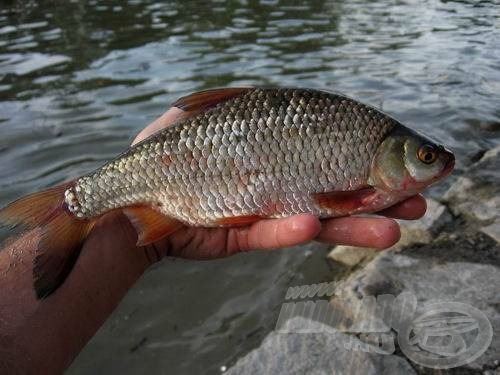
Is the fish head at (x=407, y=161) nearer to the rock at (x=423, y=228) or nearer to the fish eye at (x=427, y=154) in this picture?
the fish eye at (x=427, y=154)

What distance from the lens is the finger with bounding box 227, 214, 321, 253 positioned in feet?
9.01

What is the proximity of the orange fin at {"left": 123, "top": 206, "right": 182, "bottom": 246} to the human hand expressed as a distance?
0.42m

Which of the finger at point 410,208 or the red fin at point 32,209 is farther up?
the red fin at point 32,209

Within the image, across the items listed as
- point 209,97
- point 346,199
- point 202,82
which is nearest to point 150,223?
point 209,97

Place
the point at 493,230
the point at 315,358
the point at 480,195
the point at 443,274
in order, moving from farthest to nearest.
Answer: the point at 480,195
the point at 493,230
the point at 443,274
the point at 315,358

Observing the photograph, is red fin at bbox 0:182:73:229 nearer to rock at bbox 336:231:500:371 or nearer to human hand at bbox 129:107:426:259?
human hand at bbox 129:107:426:259

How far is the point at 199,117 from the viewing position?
2.91 metres

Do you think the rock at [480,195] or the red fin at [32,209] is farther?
the rock at [480,195]

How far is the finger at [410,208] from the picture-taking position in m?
3.11

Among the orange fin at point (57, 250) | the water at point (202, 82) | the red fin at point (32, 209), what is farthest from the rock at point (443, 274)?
the red fin at point (32, 209)

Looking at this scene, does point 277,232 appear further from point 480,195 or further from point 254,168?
point 480,195

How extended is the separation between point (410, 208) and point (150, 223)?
154cm

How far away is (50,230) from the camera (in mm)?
2791

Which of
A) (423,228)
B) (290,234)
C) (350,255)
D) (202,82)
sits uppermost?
(290,234)
